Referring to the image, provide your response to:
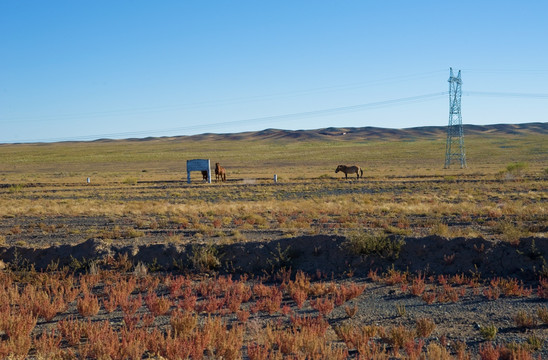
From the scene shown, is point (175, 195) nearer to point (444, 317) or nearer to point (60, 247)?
point (60, 247)

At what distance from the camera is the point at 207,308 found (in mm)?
8828

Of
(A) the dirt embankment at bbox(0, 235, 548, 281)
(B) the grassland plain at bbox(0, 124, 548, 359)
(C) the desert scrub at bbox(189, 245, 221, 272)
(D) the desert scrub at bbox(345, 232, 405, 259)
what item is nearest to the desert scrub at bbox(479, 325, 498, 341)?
(B) the grassland plain at bbox(0, 124, 548, 359)

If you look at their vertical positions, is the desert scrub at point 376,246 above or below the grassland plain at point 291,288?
above

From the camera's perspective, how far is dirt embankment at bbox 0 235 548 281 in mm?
11383

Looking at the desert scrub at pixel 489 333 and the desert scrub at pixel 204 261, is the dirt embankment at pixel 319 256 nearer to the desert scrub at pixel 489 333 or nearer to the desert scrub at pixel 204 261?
the desert scrub at pixel 204 261

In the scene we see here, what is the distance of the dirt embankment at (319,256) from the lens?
11383 mm

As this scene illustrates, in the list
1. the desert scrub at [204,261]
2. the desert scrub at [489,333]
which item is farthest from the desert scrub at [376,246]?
A: the desert scrub at [489,333]

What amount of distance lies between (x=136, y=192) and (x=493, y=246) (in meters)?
31.3

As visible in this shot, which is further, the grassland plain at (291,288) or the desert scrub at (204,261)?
the desert scrub at (204,261)

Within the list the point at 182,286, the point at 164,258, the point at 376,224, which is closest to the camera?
the point at 182,286

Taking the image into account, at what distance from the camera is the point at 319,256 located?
12578mm

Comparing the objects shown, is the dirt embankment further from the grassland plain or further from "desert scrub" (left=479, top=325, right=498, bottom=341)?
"desert scrub" (left=479, top=325, right=498, bottom=341)

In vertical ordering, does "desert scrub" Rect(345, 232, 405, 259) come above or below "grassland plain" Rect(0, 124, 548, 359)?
above

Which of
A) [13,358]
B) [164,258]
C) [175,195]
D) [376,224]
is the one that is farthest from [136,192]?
[13,358]
